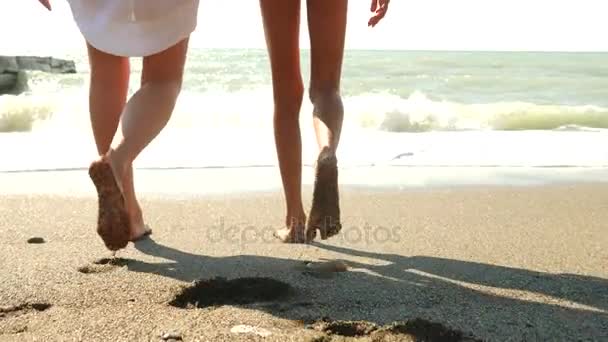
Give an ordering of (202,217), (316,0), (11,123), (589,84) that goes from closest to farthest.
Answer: (316,0) → (202,217) → (11,123) → (589,84)

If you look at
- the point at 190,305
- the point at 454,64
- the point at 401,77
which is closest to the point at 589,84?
the point at 401,77

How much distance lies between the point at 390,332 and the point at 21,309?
3.04ft

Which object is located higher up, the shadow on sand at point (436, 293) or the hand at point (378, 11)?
the hand at point (378, 11)

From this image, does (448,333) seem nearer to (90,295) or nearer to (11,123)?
(90,295)

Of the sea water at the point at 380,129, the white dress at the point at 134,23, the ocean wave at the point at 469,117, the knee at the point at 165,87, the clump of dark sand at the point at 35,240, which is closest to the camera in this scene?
the white dress at the point at 134,23

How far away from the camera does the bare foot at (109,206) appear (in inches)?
73.9

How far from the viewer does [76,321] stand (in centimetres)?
165

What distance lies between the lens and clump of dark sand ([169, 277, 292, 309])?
6.06 feet

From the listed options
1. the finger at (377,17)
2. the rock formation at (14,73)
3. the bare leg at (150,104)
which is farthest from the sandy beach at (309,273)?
the rock formation at (14,73)

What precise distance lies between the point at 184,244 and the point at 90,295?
699mm

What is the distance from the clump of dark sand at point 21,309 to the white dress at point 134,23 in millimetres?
737

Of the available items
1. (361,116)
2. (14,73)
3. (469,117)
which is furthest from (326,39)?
(14,73)

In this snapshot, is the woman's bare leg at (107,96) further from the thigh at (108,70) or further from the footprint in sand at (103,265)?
the footprint in sand at (103,265)

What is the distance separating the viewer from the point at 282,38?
7.69ft
